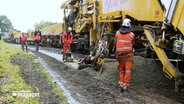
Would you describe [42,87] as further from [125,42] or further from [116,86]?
[125,42]

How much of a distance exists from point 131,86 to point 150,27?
1.58m

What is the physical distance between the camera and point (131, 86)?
8.17 m

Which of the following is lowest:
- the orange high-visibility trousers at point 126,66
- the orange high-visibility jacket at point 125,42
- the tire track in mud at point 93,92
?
the tire track in mud at point 93,92

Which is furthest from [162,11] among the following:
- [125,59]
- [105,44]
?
[105,44]

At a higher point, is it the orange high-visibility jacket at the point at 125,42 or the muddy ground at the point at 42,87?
the orange high-visibility jacket at the point at 125,42

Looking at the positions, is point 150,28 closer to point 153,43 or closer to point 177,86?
point 153,43

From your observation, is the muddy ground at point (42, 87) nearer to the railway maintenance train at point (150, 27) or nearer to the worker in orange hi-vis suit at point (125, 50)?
the worker in orange hi-vis suit at point (125, 50)

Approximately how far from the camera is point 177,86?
6320mm

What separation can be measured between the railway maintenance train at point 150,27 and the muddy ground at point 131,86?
1.47 ft

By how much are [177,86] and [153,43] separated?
1.34 metres

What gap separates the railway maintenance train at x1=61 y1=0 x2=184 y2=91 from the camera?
247 inches

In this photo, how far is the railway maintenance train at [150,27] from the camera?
6.28 metres

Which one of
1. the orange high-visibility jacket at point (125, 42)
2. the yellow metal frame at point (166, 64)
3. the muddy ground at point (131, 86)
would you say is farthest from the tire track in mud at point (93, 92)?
the orange high-visibility jacket at point (125, 42)

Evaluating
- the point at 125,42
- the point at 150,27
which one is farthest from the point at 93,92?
the point at 150,27
